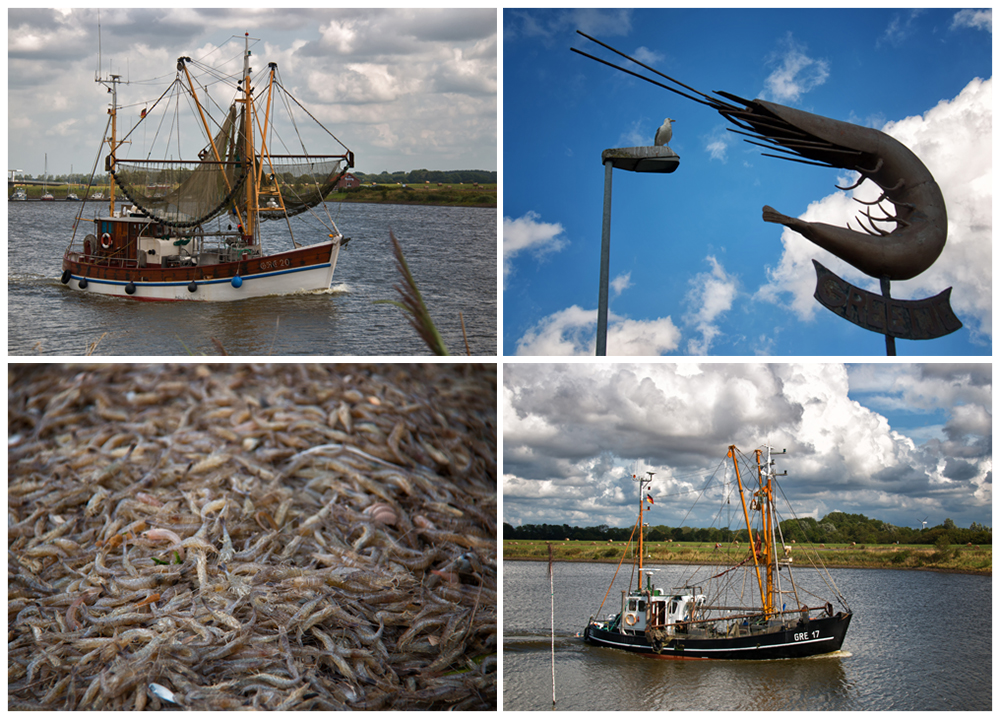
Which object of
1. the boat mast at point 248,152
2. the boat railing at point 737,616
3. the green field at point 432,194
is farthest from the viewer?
the boat railing at point 737,616

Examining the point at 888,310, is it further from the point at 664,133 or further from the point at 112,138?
the point at 112,138

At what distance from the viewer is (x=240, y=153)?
677 centimetres

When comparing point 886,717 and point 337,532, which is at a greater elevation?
point 337,532

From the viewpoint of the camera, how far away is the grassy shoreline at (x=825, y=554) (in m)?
2.77

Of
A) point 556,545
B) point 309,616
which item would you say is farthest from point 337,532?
point 556,545

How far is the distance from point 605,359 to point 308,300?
4.48m

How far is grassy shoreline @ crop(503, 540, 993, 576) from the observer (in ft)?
9.10

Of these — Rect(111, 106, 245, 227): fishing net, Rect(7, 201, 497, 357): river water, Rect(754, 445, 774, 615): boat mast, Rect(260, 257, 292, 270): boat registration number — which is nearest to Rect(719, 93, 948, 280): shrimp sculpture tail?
Rect(754, 445, 774, 615): boat mast

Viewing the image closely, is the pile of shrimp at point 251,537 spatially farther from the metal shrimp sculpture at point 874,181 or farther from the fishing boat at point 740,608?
the metal shrimp sculpture at point 874,181

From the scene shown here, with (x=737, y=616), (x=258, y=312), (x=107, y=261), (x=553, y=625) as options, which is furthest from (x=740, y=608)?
(x=107, y=261)

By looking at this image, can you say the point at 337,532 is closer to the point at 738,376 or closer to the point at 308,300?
the point at 738,376

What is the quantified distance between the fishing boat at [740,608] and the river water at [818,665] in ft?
0.64

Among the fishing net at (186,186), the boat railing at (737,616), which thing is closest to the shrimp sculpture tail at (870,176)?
the boat railing at (737,616)

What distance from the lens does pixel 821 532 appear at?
3264 mm
